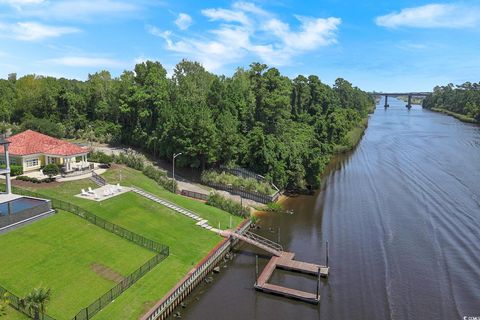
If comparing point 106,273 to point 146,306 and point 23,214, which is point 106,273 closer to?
point 146,306

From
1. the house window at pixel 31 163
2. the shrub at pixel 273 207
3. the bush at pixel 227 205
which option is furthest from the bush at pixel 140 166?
the shrub at pixel 273 207

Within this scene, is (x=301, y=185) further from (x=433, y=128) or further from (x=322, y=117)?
(x=433, y=128)

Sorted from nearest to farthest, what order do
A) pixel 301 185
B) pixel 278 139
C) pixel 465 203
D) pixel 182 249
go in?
pixel 182 249, pixel 465 203, pixel 301 185, pixel 278 139

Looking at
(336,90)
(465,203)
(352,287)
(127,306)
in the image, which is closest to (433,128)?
(336,90)

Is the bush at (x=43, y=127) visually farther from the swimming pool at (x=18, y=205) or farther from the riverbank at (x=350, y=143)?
the riverbank at (x=350, y=143)

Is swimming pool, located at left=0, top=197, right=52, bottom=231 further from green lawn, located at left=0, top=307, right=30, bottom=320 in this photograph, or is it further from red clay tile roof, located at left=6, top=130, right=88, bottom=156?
red clay tile roof, located at left=6, top=130, right=88, bottom=156

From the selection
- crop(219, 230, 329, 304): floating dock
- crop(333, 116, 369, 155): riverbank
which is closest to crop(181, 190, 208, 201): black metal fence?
crop(219, 230, 329, 304): floating dock
